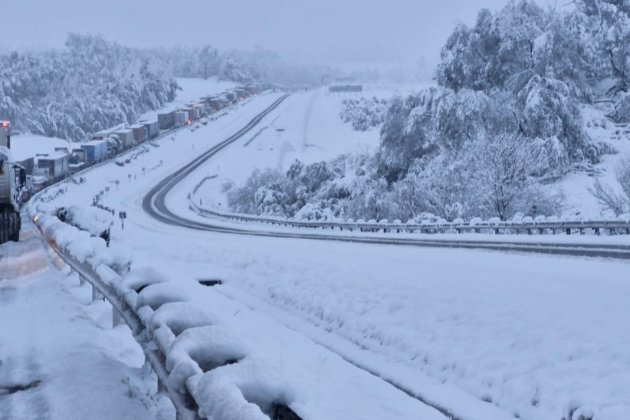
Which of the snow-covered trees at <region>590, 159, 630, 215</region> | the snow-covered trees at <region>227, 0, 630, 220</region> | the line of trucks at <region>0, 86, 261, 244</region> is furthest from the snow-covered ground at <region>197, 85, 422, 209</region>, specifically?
the snow-covered trees at <region>590, 159, 630, 215</region>

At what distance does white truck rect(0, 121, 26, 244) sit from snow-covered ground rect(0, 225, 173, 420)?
31.0 feet

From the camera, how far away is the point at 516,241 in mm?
25359

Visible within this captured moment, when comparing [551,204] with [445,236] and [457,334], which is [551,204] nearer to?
[445,236]

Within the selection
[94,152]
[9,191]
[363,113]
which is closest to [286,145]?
[363,113]

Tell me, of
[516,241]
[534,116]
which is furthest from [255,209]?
[516,241]

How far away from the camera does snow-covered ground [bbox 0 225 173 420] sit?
6.06 metres

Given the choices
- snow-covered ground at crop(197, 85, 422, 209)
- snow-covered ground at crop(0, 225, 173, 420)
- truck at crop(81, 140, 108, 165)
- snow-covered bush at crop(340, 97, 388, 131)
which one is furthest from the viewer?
snow-covered bush at crop(340, 97, 388, 131)

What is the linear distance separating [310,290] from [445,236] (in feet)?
52.8

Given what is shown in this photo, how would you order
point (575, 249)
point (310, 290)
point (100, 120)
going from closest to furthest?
point (310, 290) < point (575, 249) < point (100, 120)

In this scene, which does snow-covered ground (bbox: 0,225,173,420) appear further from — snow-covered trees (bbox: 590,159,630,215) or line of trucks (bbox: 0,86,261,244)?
snow-covered trees (bbox: 590,159,630,215)

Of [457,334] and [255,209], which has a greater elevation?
[457,334]

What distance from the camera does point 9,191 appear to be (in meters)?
21.6

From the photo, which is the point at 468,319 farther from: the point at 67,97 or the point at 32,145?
the point at 67,97

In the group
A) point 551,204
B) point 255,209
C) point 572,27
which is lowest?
point 255,209
